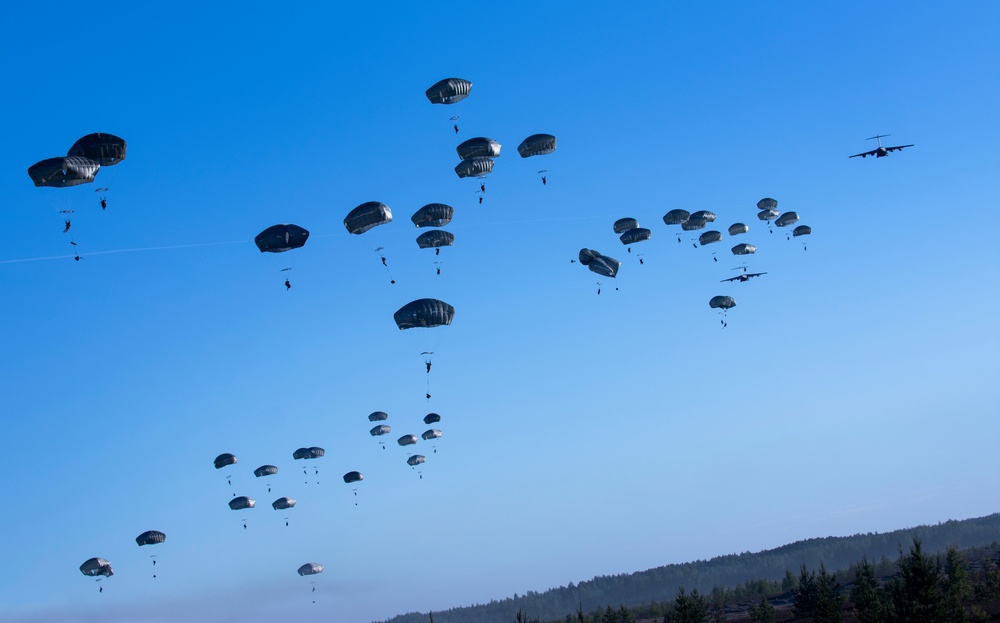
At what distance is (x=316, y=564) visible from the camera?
359 feet

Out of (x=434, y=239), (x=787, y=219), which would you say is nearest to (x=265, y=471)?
(x=434, y=239)

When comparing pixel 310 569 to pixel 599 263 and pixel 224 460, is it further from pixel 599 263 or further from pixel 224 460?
pixel 599 263

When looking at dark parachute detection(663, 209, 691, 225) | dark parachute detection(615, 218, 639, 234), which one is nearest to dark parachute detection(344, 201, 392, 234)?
dark parachute detection(615, 218, 639, 234)

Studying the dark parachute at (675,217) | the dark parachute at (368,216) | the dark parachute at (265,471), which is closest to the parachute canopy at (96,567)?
the dark parachute at (265,471)

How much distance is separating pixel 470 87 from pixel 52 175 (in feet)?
105

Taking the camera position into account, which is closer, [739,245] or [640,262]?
[640,262]

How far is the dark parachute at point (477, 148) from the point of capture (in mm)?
72562

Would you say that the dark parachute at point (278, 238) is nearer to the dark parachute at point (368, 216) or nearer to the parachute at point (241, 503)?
the dark parachute at point (368, 216)

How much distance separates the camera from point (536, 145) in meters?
77.9

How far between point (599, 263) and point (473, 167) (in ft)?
54.3

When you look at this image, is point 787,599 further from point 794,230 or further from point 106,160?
point 106,160

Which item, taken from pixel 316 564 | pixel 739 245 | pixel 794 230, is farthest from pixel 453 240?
pixel 316 564

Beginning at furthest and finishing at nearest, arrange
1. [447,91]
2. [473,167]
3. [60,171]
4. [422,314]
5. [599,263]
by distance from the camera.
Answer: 1. [599,263]
2. [473,167]
3. [447,91]
4. [422,314]
5. [60,171]

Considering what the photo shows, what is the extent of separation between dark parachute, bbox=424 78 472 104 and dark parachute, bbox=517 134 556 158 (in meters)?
7.20
